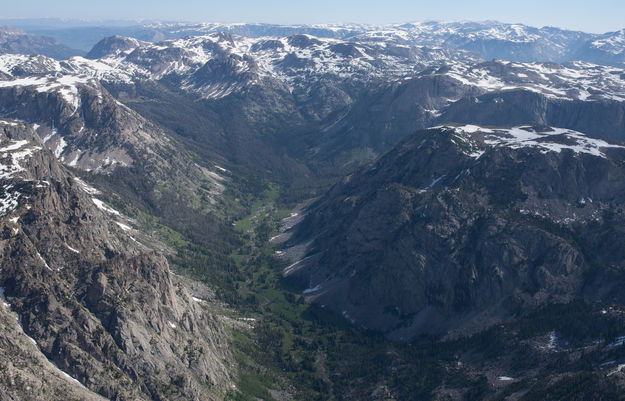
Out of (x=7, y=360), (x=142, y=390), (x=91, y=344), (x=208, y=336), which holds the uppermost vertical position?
(x=7, y=360)

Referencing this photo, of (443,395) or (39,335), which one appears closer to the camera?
(39,335)

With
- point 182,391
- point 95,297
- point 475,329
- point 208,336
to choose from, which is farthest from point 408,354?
point 95,297

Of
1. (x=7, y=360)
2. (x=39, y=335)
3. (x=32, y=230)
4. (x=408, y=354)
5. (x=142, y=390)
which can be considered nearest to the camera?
(x=7, y=360)

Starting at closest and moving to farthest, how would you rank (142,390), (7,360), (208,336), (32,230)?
(7,360), (142,390), (32,230), (208,336)

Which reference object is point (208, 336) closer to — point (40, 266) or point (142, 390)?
point (142, 390)

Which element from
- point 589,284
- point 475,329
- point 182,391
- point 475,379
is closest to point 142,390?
point 182,391

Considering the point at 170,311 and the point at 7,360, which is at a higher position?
the point at 7,360
